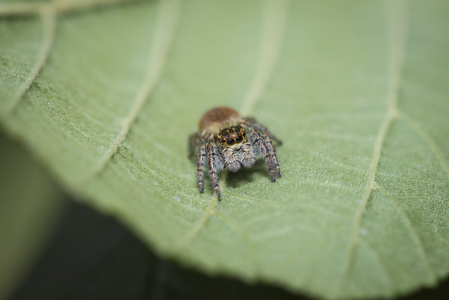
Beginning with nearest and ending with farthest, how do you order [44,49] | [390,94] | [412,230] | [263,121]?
[412,230] → [44,49] → [263,121] → [390,94]

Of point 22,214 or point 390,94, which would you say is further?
point 22,214

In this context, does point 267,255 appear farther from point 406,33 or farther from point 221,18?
point 406,33

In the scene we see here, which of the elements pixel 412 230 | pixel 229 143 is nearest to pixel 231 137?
pixel 229 143

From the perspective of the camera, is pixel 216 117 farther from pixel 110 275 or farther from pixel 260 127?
pixel 110 275

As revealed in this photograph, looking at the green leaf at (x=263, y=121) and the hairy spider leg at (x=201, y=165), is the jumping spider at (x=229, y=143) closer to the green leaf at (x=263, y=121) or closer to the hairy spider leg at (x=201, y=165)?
the hairy spider leg at (x=201, y=165)

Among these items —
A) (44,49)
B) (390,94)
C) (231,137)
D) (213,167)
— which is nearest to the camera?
(213,167)

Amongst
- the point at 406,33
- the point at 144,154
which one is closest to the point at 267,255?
the point at 144,154

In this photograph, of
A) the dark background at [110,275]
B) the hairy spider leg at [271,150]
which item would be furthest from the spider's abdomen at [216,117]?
the dark background at [110,275]
